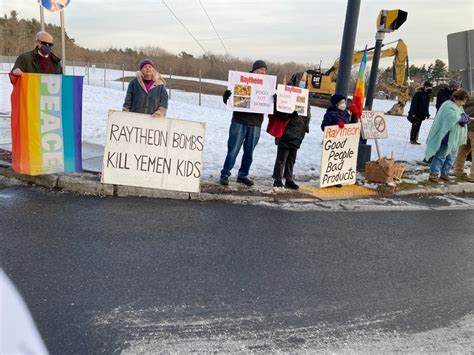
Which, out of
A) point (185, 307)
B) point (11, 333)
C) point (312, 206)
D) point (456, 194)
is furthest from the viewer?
point (456, 194)

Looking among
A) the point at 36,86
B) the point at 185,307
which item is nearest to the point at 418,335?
the point at 185,307

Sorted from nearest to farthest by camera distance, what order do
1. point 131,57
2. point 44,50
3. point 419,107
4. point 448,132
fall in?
point 44,50 → point 448,132 → point 419,107 → point 131,57

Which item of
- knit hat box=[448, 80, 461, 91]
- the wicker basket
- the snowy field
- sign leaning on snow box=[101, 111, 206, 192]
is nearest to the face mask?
sign leaning on snow box=[101, 111, 206, 192]

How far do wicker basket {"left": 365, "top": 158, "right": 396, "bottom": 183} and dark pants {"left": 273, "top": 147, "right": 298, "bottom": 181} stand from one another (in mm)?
→ 1788

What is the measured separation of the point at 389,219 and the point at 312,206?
1122mm

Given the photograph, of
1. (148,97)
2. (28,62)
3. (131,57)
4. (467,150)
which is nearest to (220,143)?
(148,97)

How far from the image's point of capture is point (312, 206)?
650 centimetres

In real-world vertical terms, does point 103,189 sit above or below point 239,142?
below

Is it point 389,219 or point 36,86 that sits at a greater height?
point 36,86

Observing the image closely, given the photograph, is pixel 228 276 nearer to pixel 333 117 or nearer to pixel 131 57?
pixel 333 117

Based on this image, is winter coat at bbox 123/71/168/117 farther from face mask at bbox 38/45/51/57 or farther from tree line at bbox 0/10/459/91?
tree line at bbox 0/10/459/91

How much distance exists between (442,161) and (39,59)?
301 inches

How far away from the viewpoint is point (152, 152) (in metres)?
6.27

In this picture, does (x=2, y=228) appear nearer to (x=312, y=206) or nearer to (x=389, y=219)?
(x=312, y=206)
